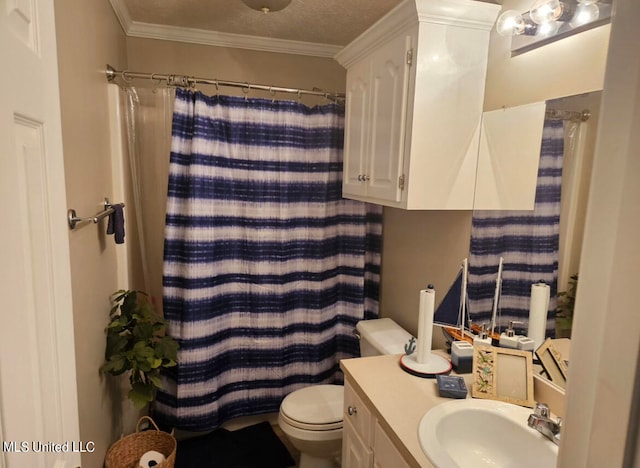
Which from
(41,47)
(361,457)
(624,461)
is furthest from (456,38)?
(361,457)

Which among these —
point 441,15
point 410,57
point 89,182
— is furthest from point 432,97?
point 89,182

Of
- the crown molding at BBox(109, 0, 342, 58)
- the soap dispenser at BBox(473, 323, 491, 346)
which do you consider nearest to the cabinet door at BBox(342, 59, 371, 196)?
the crown molding at BBox(109, 0, 342, 58)

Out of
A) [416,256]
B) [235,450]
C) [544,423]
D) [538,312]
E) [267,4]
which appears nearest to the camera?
[544,423]

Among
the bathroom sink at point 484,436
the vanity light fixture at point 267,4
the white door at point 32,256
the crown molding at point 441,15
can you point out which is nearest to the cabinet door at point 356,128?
the crown molding at point 441,15

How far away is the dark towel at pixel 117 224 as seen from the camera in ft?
5.44

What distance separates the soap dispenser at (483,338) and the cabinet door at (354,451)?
552 millimetres

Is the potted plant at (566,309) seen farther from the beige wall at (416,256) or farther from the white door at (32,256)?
the white door at (32,256)

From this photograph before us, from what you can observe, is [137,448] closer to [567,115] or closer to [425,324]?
[425,324]

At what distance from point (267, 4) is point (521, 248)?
1.58 meters

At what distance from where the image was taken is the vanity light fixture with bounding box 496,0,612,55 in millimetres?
1158

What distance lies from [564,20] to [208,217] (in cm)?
174

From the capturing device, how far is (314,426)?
188 cm

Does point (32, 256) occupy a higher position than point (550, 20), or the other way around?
point (550, 20)

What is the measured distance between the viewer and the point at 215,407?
2283 millimetres
